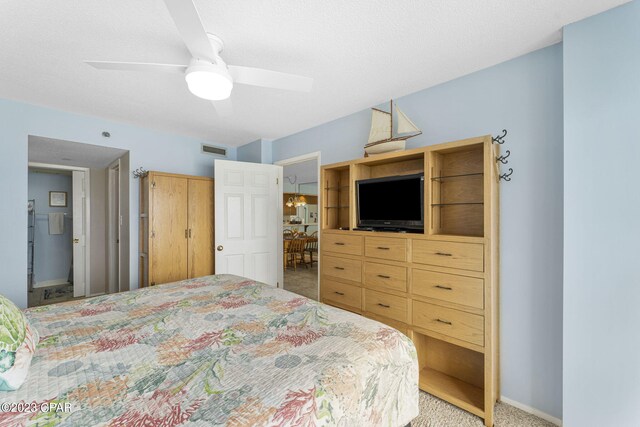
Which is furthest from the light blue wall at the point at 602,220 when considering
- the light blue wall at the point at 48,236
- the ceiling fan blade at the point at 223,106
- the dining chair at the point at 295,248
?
the light blue wall at the point at 48,236

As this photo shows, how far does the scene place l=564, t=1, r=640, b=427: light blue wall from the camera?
1.49 metres

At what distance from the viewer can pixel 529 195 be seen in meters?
1.95

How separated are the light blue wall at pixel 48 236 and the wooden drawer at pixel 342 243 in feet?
17.4

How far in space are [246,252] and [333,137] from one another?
1.93 metres

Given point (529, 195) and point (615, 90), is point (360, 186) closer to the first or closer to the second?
point (529, 195)

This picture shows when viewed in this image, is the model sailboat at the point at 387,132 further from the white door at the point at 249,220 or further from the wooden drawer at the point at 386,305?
the white door at the point at 249,220

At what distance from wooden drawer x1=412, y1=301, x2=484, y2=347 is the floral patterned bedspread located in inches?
29.5

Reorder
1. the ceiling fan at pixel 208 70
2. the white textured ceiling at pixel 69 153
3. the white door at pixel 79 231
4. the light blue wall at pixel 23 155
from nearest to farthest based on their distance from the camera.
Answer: the ceiling fan at pixel 208 70
the light blue wall at pixel 23 155
the white textured ceiling at pixel 69 153
the white door at pixel 79 231

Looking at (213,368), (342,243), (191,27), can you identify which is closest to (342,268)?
(342,243)

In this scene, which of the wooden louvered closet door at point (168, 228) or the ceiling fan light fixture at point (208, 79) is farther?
the wooden louvered closet door at point (168, 228)

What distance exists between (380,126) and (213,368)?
2.27m

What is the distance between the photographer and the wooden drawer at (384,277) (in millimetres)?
2236

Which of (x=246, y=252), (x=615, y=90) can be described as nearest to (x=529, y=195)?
(x=615, y=90)

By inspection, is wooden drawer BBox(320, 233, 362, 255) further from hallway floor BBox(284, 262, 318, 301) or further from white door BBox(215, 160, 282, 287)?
hallway floor BBox(284, 262, 318, 301)
